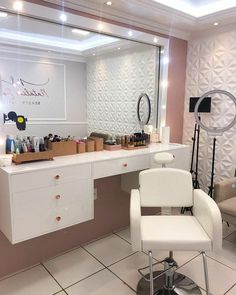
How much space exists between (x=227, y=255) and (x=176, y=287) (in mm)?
708

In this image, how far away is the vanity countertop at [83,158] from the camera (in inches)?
67.9

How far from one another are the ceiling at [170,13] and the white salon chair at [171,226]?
1.46 meters

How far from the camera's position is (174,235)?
1592 millimetres

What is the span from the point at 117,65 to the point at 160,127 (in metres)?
0.89

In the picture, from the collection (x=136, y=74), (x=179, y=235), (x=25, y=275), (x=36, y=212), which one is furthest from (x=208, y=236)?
(x=136, y=74)

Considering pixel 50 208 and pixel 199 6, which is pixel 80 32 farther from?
pixel 50 208

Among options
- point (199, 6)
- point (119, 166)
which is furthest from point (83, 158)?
point (199, 6)

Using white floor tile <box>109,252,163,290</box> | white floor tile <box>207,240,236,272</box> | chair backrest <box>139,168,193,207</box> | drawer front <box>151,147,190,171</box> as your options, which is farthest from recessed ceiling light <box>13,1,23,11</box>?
white floor tile <box>207,240,236,272</box>

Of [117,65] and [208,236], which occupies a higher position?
[117,65]

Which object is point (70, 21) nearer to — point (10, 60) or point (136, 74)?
point (10, 60)

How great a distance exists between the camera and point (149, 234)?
1.61m

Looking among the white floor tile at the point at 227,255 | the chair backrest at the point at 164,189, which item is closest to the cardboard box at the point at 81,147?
the chair backrest at the point at 164,189

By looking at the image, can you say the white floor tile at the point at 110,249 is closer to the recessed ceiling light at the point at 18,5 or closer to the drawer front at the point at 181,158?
the drawer front at the point at 181,158

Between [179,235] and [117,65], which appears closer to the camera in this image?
[179,235]
